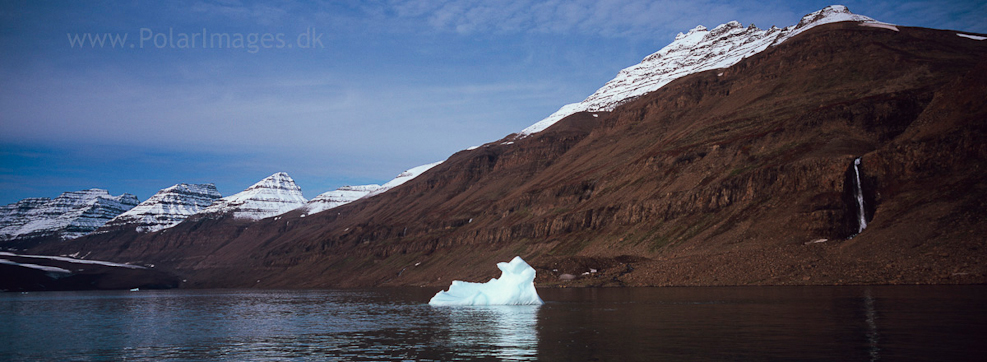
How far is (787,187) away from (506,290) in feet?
203

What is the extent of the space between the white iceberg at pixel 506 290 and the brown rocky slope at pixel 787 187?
108 feet

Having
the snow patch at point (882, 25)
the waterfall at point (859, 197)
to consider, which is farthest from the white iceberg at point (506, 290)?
the snow patch at point (882, 25)

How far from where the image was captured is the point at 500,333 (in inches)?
1435

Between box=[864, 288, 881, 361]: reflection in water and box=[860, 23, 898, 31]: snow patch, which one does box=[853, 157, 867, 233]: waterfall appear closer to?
box=[864, 288, 881, 361]: reflection in water

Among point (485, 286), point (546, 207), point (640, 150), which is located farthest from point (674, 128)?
point (485, 286)

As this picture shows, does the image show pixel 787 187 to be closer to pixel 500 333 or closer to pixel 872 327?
pixel 872 327

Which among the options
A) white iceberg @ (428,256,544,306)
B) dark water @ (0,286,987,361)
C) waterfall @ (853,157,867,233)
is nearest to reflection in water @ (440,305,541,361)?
dark water @ (0,286,987,361)

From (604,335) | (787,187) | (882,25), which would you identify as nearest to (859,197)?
(787,187)

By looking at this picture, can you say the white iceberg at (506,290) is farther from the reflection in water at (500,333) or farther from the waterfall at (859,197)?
the waterfall at (859,197)

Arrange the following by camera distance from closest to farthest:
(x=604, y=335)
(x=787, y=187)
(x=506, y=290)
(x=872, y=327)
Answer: (x=872, y=327), (x=604, y=335), (x=506, y=290), (x=787, y=187)

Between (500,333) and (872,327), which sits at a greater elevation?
(872,327)

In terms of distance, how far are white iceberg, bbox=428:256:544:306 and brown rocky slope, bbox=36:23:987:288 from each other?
33.0m

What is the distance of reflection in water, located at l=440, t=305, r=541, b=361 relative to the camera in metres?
28.5

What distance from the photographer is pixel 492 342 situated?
3212 cm
